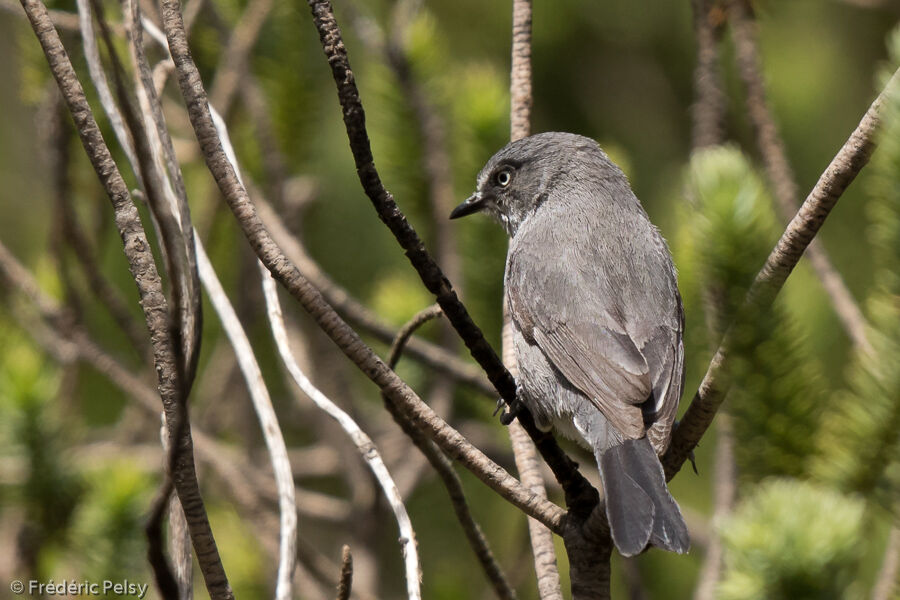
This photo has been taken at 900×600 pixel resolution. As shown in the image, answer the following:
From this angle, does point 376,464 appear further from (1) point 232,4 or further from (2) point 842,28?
(2) point 842,28

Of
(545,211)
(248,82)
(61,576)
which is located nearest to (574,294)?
(545,211)

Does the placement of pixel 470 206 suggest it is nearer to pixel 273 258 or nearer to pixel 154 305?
pixel 273 258

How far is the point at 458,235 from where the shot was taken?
3.82 metres

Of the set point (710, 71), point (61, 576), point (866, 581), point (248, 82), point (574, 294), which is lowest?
point (866, 581)

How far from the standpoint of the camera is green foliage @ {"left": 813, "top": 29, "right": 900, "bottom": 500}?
86.6 inches

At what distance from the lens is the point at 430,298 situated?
3643 millimetres

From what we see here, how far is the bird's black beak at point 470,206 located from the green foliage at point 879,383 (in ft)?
4.58

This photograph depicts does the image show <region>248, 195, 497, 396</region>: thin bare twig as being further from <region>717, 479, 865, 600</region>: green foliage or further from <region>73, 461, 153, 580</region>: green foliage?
<region>717, 479, 865, 600</region>: green foliage

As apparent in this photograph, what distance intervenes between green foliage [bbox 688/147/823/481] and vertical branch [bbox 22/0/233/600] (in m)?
1.33

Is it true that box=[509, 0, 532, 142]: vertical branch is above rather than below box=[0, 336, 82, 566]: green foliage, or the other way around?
above

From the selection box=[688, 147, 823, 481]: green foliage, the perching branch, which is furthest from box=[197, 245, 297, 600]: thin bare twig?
box=[688, 147, 823, 481]: green foliage

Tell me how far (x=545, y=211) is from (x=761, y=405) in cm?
119

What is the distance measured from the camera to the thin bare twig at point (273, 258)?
64.3 inches

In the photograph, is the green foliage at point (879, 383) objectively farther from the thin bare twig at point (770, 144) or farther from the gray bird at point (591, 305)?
the gray bird at point (591, 305)
